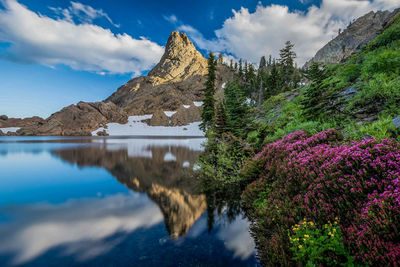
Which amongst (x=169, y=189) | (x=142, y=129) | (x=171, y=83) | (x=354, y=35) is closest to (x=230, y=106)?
(x=169, y=189)

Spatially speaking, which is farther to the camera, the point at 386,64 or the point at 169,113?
the point at 169,113

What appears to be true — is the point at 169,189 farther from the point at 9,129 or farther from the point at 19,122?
the point at 19,122

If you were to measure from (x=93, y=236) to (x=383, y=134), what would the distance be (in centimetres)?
968

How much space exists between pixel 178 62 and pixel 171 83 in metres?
34.0

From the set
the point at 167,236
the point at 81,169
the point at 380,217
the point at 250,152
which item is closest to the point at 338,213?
the point at 380,217

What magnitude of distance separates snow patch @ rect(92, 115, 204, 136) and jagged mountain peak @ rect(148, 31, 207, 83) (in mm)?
52029

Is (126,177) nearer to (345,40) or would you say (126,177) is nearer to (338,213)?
(338,213)

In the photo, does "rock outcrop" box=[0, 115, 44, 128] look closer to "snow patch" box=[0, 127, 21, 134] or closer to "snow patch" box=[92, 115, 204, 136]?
"snow patch" box=[0, 127, 21, 134]

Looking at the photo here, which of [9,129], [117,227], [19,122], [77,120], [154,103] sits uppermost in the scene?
[154,103]

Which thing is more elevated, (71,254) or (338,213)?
(338,213)

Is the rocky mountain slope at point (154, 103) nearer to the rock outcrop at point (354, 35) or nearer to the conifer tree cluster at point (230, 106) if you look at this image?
the conifer tree cluster at point (230, 106)

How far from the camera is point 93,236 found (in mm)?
6328

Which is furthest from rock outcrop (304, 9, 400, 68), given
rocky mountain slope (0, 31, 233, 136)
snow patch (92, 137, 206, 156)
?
snow patch (92, 137, 206, 156)

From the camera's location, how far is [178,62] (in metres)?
153
